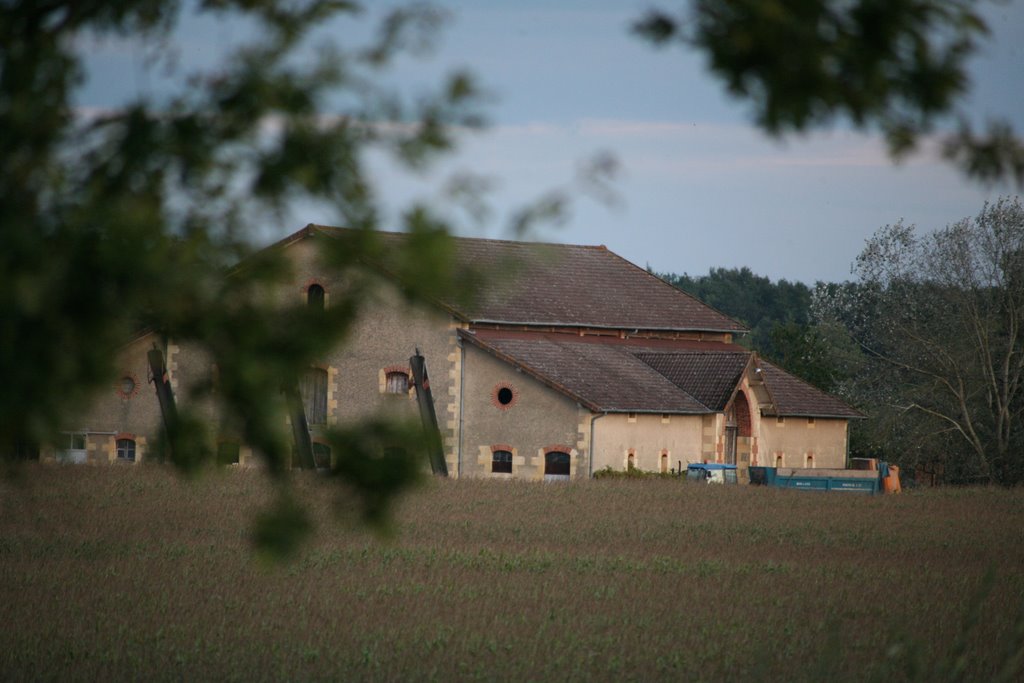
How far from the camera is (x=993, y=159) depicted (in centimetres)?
473

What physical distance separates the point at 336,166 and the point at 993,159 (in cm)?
234

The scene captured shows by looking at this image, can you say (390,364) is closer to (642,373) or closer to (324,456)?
(642,373)

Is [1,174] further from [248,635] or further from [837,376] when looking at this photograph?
[837,376]

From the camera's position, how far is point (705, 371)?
4147 cm

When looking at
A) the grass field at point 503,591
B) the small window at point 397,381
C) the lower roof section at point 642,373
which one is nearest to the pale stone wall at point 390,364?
the small window at point 397,381

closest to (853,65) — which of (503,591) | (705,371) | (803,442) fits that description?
(503,591)

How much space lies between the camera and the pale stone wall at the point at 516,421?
124 feet

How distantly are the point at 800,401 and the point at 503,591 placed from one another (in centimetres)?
2868

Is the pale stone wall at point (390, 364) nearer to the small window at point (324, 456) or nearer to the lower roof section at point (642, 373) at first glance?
the lower roof section at point (642, 373)

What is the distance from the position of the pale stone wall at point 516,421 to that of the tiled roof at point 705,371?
4.75 m

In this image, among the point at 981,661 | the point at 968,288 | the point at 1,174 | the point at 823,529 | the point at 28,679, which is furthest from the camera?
the point at 968,288

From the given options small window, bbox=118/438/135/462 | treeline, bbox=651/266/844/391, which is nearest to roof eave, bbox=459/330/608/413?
small window, bbox=118/438/135/462

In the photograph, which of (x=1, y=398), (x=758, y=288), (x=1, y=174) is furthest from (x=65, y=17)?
(x=758, y=288)

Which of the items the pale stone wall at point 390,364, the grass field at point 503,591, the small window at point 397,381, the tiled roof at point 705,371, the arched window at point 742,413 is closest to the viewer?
the grass field at point 503,591
